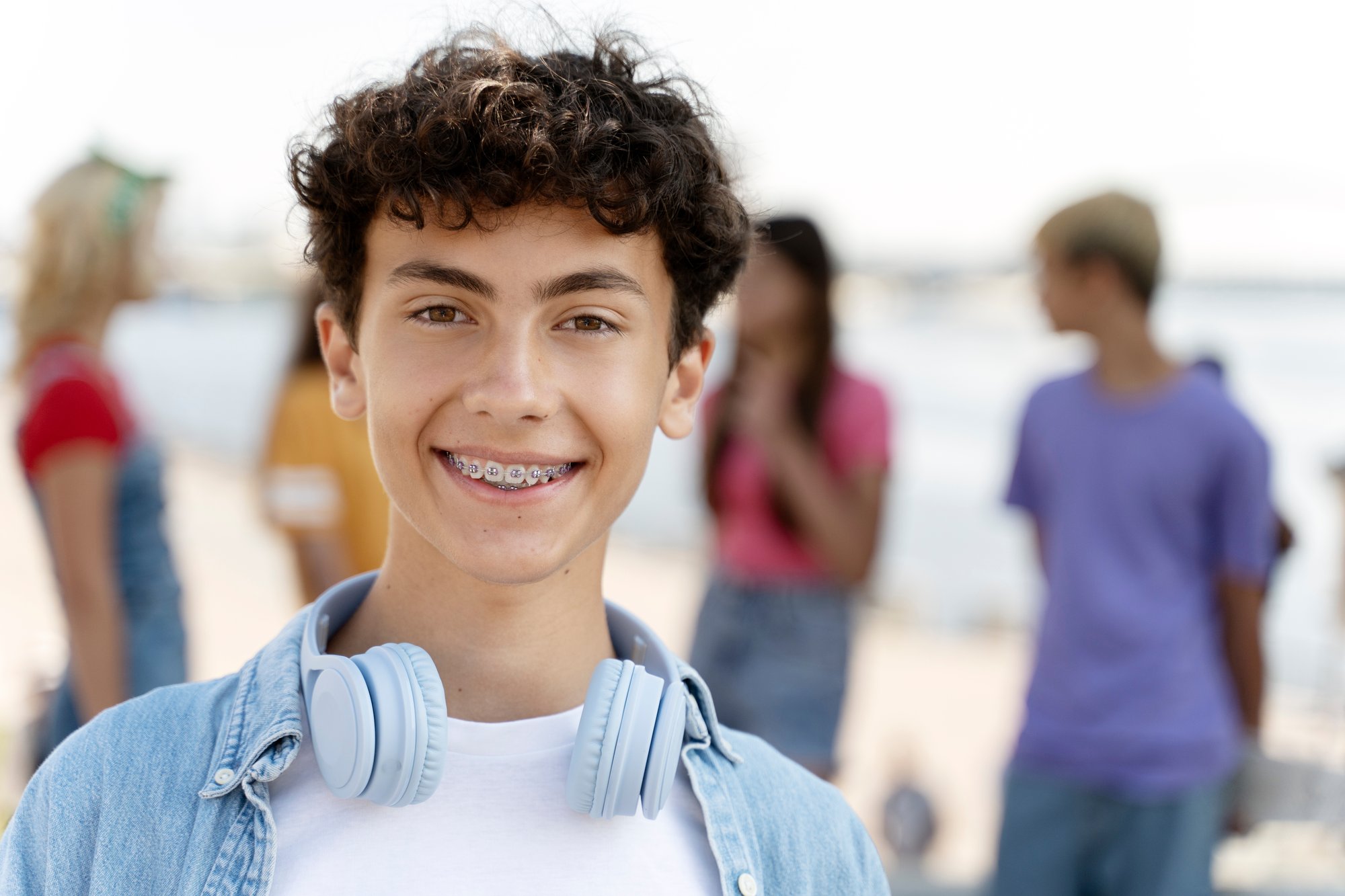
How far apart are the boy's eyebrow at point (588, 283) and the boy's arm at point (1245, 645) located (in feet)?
7.08

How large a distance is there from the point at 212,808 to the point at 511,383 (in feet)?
1.62

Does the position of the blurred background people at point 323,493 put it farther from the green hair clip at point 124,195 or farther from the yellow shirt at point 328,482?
the green hair clip at point 124,195

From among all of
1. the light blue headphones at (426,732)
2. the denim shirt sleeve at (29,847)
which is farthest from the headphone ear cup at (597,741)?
the denim shirt sleeve at (29,847)

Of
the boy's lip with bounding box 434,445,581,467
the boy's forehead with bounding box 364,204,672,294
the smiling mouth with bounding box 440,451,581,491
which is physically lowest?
the smiling mouth with bounding box 440,451,581,491

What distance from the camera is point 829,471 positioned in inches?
127

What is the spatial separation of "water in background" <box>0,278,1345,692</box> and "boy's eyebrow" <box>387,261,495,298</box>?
578mm

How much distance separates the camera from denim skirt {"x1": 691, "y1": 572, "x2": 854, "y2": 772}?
3.17m

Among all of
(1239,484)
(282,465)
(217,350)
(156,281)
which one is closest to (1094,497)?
(1239,484)

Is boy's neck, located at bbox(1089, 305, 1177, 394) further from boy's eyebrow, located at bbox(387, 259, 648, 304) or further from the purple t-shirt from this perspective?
boy's eyebrow, located at bbox(387, 259, 648, 304)

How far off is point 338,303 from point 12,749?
7.07 feet

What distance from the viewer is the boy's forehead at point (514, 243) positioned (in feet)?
3.80

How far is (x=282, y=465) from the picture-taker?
310cm

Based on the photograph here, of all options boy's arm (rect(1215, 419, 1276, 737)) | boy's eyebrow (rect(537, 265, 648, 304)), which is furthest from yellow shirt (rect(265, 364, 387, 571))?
boy's arm (rect(1215, 419, 1276, 737))

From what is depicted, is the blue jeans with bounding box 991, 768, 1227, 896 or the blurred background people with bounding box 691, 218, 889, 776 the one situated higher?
the blurred background people with bounding box 691, 218, 889, 776
